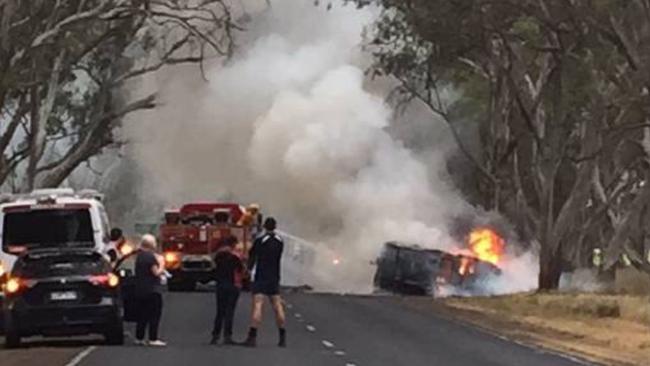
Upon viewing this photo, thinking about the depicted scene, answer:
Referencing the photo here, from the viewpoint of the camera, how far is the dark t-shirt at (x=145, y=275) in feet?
84.4

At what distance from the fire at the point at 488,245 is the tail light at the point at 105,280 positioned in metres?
35.8

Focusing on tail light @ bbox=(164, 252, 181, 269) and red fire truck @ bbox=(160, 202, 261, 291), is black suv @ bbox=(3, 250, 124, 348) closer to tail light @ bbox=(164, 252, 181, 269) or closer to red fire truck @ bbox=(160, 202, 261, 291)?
red fire truck @ bbox=(160, 202, 261, 291)

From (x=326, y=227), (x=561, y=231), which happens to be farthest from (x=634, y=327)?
(x=326, y=227)

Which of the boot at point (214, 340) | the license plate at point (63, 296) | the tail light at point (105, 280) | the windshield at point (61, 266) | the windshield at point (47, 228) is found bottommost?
the boot at point (214, 340)

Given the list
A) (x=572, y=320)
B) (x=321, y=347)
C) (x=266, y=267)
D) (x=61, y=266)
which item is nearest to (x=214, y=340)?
(x=321, y=347)

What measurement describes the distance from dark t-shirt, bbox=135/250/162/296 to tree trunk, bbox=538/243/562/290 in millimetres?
24895

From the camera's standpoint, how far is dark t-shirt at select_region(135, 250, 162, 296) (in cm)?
2572

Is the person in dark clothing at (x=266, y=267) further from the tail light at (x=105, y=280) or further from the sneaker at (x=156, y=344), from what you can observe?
the tail light at (x=105, y=280)

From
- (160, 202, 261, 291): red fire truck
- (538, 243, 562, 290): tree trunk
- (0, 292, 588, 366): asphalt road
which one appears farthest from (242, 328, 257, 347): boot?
(538, 243, 562, 290): tree trunk

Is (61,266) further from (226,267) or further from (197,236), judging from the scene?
(197,236)

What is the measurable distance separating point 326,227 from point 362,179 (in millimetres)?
2699

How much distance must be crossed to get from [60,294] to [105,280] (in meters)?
0.71

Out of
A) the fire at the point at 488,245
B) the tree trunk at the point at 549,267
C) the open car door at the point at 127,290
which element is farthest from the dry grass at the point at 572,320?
the fire at the point at 488,245

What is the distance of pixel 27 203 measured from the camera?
94.7 ft
